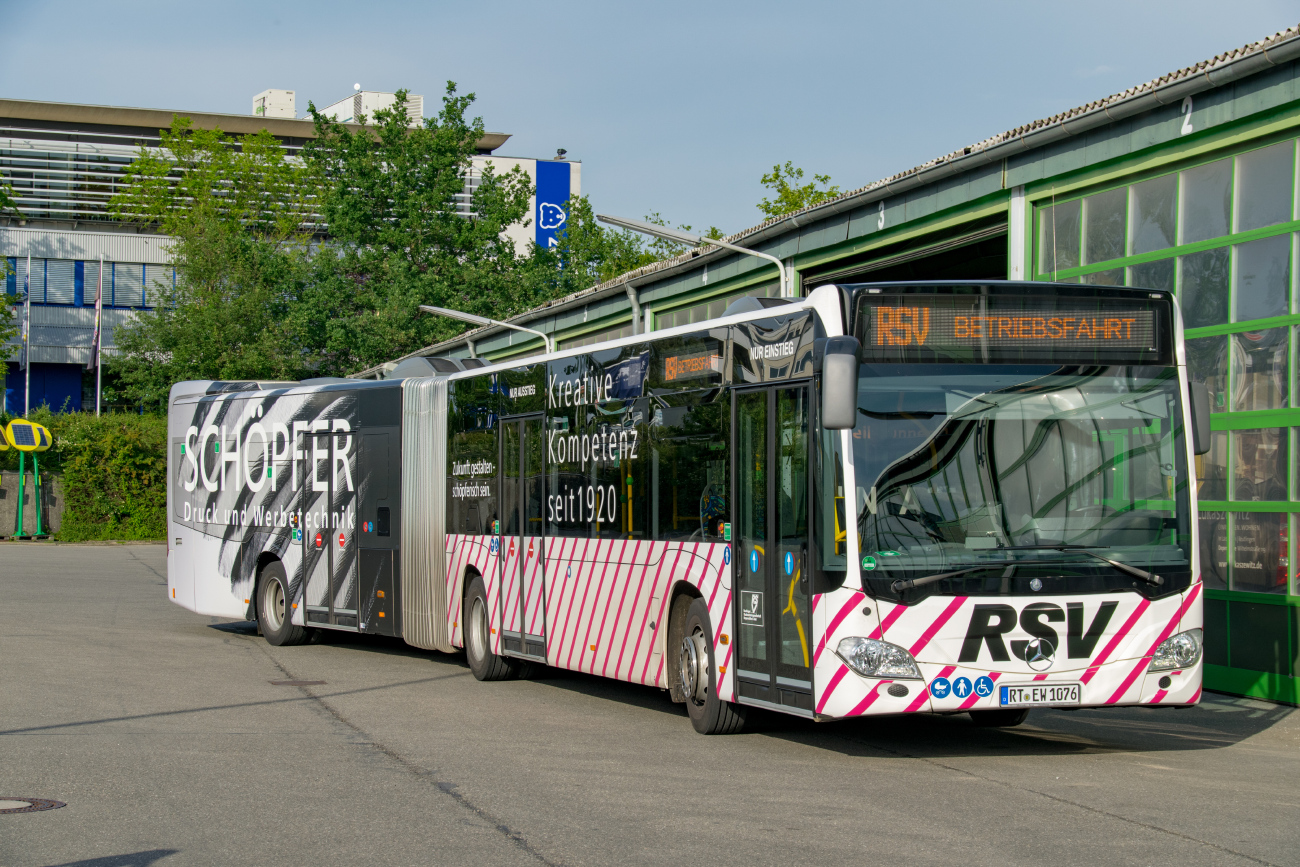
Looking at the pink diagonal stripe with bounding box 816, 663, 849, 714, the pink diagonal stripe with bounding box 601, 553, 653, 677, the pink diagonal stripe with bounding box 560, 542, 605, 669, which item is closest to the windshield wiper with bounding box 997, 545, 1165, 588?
the pink diagonal stripe with bounding box 816, 663, 849, 714

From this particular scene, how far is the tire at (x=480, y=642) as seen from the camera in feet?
47.6

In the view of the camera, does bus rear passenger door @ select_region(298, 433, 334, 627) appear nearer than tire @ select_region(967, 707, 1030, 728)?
No

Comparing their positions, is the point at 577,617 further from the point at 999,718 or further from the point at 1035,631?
the point at 1035,631

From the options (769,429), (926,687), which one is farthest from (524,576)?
(926,687)

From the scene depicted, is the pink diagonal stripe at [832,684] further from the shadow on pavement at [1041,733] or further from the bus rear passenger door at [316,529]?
the bus rear passenger door at [316,529]

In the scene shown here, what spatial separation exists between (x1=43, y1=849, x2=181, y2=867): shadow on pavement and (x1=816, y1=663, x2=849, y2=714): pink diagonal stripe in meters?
3.98

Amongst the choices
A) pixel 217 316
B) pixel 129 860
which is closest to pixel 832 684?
pixel 129 860

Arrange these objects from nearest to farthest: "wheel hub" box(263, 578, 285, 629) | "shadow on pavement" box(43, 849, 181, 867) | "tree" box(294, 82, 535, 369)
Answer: "shadow on pavement" box(43, 849, 181, 867), "wheel hub" box(263, 578, 285, 629), "tree" box(294, 82, 535, 369)

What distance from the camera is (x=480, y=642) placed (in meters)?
14.7

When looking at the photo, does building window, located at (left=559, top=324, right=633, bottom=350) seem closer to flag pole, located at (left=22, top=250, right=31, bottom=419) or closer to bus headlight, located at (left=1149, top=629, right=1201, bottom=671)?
bus headlight, located at (left=1149, top=629, right=1201, bottom=671)

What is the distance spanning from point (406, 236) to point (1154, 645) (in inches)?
1860

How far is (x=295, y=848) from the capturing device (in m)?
6.71

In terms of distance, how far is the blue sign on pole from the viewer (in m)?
63.2

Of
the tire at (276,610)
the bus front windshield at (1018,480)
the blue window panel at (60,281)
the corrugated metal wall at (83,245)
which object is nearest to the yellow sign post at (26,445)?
the blue window panel at (60,281)
